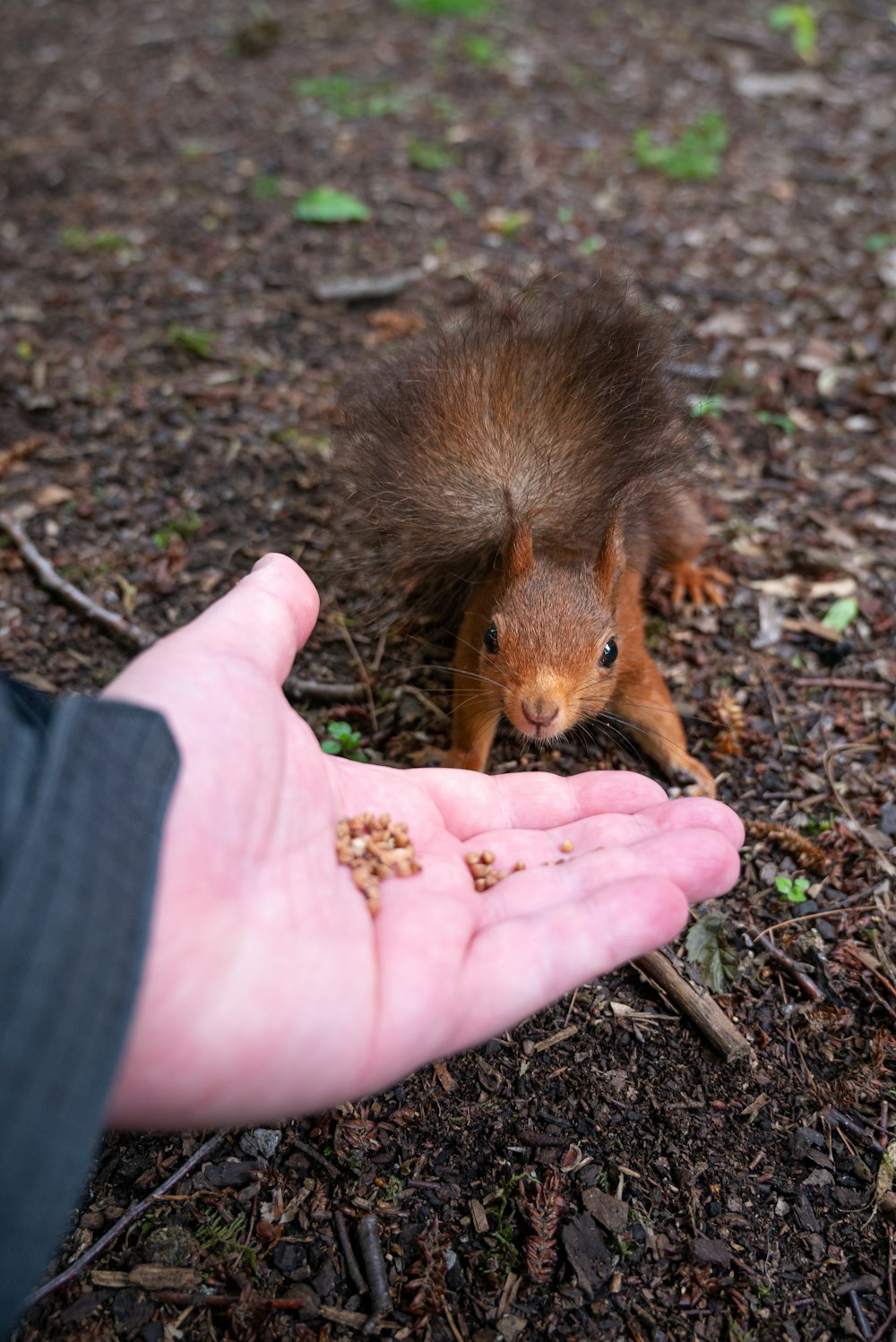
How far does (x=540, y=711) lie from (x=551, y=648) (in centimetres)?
25

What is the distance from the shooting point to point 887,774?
3432 mm

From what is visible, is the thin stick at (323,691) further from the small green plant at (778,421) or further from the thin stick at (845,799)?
the small green plant at (778,421)

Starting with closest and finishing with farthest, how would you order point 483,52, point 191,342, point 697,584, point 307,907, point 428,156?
point 307,907 < point 697,584 < point 191,342 < point 428,156 < point 483,52

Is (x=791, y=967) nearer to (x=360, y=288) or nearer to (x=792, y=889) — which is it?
(x=792, y=889)

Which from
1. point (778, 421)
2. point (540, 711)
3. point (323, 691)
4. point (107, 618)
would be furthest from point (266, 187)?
point (540, 711)

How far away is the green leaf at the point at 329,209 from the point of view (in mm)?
6195

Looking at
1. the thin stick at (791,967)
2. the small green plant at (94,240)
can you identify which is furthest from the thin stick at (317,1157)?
the small green plant at (94,240)

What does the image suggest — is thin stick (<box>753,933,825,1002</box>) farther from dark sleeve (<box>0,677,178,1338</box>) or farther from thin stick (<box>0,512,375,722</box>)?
dark sleeve (<box>0,677,178,1338</box>)

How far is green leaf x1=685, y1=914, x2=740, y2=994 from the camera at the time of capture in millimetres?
2832

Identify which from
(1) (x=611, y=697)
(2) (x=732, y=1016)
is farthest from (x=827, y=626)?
(2) (x=732, y=1016)

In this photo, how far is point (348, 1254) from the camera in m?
2.31

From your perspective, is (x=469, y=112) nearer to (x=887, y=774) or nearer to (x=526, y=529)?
(x=526, y=529)

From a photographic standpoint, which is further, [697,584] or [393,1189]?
[697,584]

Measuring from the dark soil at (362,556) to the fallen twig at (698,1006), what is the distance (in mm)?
65
